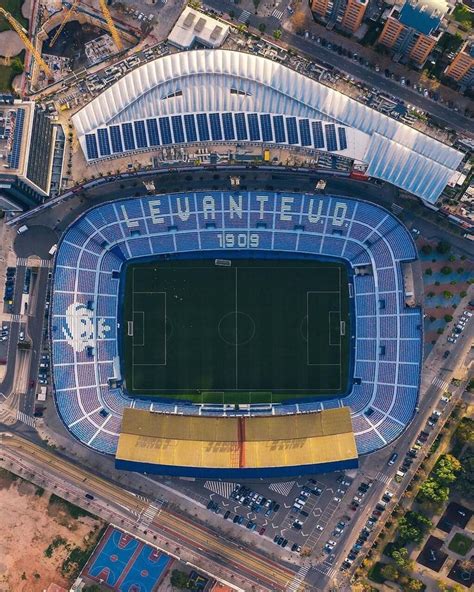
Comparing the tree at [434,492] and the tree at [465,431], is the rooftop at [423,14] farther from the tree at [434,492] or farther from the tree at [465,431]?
the tree at [434,492]

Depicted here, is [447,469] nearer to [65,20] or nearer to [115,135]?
[115,135]

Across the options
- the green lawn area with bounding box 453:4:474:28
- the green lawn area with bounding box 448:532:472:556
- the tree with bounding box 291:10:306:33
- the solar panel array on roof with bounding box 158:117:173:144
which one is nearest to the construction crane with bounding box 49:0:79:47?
the solar panel array on roof with bounding box 158:117:173:144

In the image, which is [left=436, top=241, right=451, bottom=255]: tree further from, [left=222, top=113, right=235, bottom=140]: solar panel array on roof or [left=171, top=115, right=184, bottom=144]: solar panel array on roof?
[left=171, top=115, right=184, bottom=144]: solar panel array on roof

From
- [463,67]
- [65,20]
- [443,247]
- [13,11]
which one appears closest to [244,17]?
[65,20]

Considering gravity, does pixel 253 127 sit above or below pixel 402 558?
above

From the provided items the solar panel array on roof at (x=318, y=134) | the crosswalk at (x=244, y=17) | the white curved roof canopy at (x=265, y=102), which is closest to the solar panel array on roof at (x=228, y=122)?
the white curved roof canopy at (x=265, y=102)


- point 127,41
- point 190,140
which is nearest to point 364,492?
point 190,140

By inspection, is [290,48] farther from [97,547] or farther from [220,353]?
[97,547]
